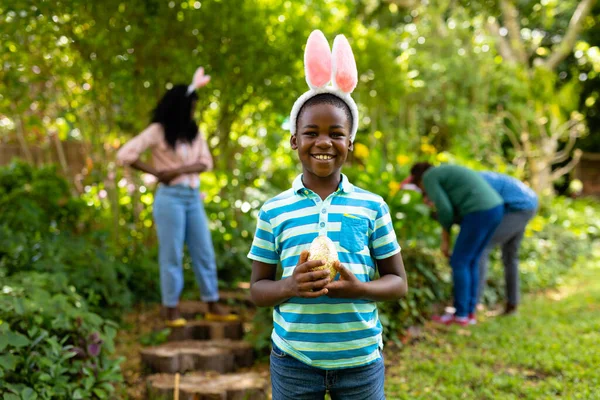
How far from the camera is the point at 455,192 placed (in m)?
4.81

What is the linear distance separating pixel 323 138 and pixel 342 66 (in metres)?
0.25

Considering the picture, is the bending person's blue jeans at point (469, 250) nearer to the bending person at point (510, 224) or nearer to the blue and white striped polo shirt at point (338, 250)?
the bending person at point (510, 224)

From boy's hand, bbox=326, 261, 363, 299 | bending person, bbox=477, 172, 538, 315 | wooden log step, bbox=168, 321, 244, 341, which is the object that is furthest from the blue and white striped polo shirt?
bending person, bbox=477, 172, 538, 315

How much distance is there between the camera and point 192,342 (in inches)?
166

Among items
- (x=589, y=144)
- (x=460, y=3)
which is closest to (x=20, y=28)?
(x=460, y=3)

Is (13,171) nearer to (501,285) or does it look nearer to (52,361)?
(52,361)

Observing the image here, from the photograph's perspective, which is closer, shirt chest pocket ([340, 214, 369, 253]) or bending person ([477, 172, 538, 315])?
shirt chest pocket ([340, 214, 369, 253])

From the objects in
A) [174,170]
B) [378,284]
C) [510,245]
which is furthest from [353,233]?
[510,245]

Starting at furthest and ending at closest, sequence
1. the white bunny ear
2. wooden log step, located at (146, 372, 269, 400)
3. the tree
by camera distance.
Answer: the tree
wooden log step, located at (146, 372, 269, 400)
the white bunny ear

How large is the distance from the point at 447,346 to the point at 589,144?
13.0 m

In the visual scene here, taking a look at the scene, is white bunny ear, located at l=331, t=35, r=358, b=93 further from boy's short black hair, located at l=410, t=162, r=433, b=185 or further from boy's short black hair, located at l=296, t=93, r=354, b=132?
boy's short black hair, located at l=410, t=162, r=433, b=185

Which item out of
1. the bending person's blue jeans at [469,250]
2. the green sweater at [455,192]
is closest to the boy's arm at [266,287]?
the green sweater at [455,192]

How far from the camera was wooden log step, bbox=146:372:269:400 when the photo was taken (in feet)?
11.0

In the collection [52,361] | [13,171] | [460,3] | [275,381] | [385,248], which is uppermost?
[460,3]
